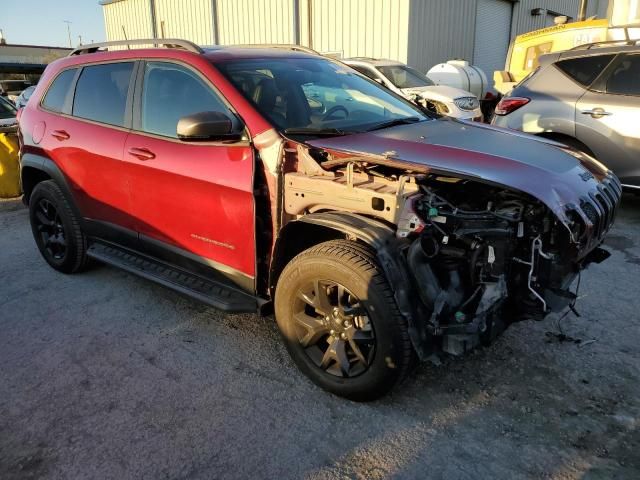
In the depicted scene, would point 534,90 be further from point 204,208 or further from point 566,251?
point 204,208

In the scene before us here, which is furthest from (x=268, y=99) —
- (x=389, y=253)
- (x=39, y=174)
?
(x=39, y=174)

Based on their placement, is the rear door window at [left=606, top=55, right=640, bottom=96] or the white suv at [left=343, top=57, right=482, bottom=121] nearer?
the rear door window at [left=606, top=55, right=640, bottom=96]

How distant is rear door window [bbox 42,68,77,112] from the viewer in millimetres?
4340

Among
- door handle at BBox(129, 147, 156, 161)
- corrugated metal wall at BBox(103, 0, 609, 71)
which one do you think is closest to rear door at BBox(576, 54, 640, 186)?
door handle at BBox(129, 147, 156, 161)

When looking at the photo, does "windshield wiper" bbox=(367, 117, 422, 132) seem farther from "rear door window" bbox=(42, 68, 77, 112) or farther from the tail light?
the tail light

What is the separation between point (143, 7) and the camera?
72.6ft

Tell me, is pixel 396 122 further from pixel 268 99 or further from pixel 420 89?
pixel 420 89

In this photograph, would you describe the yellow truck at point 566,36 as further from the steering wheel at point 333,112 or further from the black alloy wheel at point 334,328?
the black alloy wheel at point 334,328

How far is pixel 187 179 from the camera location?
3.22 m

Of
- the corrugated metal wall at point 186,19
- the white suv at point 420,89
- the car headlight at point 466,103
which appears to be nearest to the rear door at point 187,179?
the white suv at point 420,89

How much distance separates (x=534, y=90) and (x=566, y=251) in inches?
161

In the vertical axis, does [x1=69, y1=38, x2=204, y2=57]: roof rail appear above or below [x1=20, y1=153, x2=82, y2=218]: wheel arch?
above

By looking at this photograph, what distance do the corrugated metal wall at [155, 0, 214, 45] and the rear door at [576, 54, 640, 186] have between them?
16.7 metres

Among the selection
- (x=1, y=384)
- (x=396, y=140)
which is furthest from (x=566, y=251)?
(x=1, y=384)
